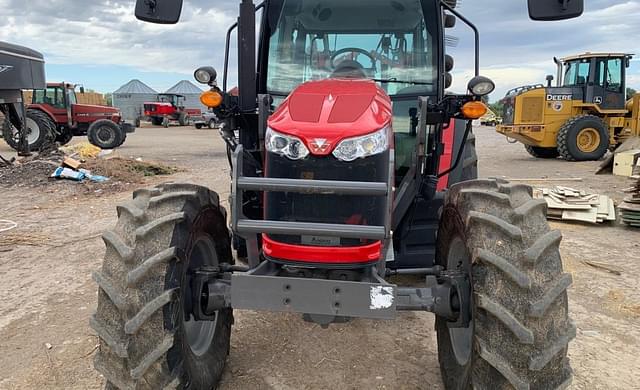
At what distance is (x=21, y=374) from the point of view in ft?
10.6

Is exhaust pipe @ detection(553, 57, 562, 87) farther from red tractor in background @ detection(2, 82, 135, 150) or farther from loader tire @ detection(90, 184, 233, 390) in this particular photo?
loader tire @ detection(90, 184, 233, 390)

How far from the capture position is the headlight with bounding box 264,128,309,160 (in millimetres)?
2551

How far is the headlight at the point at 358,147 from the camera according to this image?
2529mm

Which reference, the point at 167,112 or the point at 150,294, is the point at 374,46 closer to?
the point at 150,294

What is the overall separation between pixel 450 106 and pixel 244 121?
142 centimetres

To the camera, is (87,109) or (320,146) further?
(87,109)

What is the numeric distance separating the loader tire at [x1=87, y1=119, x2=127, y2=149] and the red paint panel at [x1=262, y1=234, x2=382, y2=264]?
17.1m

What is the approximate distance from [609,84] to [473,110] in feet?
48.2

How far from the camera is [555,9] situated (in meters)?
3.02

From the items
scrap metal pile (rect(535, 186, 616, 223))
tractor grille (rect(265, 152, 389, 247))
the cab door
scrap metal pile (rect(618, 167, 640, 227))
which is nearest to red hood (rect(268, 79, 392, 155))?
tractor grille (rect(265, 152, 389, 247))

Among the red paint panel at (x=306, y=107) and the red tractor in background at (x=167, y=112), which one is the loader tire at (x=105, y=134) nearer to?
the red paint panel at (x=306, y=107)

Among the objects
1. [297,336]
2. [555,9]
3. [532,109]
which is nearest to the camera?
[555,9]

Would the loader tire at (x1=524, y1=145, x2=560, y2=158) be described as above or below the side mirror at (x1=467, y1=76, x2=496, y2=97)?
below

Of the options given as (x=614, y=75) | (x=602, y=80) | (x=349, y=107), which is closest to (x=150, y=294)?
(x=349, y=107)
